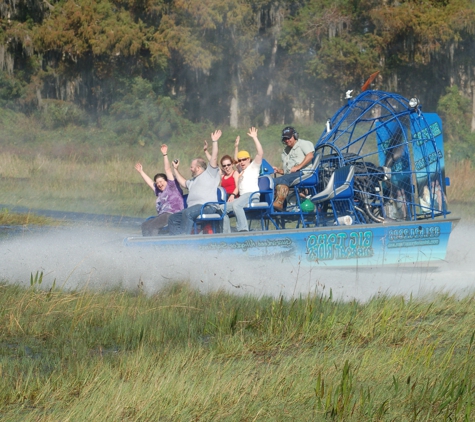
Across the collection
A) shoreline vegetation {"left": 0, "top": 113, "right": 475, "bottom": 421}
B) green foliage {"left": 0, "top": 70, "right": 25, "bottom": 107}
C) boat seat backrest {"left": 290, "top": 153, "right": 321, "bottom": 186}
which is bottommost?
shoreline vegetation {"left": 0, "top": 113, "right": 475, "bottom": 421}

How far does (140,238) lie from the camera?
1212 centimetres

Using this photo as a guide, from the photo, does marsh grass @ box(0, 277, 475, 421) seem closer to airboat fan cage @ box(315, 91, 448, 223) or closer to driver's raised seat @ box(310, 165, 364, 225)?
driver's raised seat @ box(310, 165, 364, 225)

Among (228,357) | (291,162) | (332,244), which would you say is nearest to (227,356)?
(228,357)

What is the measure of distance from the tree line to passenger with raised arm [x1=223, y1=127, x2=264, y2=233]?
90.6ft

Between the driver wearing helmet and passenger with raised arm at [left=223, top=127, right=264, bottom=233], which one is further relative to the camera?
the driver wearing helmet

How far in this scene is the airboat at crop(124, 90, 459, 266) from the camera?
1206 centimetres

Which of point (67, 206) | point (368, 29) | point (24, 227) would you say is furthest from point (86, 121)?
point (24, 227)

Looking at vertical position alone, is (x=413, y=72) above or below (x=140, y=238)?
above

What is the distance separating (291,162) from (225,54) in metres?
32.4

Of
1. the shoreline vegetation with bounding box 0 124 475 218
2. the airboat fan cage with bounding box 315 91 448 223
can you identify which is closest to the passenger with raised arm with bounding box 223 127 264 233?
the airboat fan cage with bounding box 315 91 448 223

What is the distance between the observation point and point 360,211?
13.1m

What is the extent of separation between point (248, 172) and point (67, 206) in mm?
11858

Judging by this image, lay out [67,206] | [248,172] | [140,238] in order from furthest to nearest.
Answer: [67,206], [248,172], [140,238]

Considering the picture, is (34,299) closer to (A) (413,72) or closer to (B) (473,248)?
(B) (473,248)
